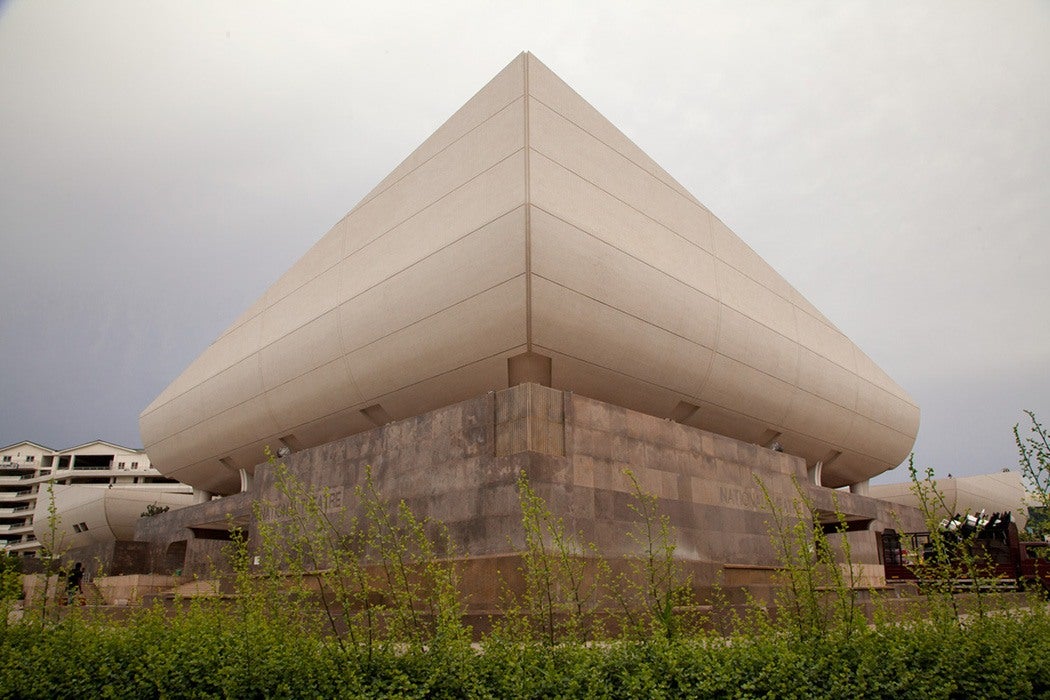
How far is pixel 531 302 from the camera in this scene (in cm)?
1348

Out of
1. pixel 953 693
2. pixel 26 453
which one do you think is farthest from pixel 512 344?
pixel 26 453

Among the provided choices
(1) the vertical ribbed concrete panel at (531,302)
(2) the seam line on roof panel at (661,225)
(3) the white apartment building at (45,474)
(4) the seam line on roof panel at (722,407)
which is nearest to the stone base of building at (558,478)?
(4) the seam line on roof panel at (722,407)

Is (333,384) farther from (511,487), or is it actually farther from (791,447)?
(791,447)

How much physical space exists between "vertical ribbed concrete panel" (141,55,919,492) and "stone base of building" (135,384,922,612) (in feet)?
4.53

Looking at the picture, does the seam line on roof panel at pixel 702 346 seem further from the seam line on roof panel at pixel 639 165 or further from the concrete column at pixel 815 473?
the seam line on roof panel at pixel 639 165

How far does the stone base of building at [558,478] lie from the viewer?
12.6 meters

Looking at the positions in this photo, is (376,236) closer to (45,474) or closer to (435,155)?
(435,155)

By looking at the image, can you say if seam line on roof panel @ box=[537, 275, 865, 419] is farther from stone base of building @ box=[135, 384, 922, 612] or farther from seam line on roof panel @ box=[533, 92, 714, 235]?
seam line on roof panel @ box=[533, 92, 714, 235]

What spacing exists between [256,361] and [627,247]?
11.1 meters

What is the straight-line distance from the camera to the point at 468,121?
1669 centimetres

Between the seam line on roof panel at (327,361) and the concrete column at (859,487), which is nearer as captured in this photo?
the seam line on roof panel at (327,361)

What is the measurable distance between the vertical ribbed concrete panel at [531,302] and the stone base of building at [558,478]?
1.38 m

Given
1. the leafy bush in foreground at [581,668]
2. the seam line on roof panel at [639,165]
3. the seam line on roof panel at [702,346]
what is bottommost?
the leafy bush in foreground at [581,668]

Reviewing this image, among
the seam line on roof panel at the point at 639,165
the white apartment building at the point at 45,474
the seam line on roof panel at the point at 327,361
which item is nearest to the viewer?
the seam line on roof panel at the point at 327,361
